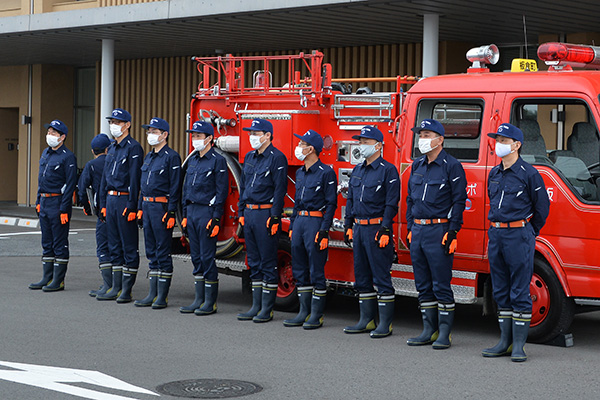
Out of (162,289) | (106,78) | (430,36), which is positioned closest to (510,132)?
(162,289)

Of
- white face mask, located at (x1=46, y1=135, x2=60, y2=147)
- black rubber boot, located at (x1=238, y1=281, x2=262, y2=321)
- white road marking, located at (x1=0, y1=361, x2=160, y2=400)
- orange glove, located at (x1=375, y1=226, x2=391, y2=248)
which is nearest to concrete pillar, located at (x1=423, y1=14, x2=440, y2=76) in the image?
white face mask, located at (x1=46, y1=135, x2=60, y2=147)

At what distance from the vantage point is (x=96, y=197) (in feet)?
38.3

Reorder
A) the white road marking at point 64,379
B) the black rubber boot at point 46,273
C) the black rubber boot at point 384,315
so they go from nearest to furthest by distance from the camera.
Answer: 1. the white road marking at point 64,379
2. the black rubber boot at point 384,315
3. the black rubber boot at point 46,273

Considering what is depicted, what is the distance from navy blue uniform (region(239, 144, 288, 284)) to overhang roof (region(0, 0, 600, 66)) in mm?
6010

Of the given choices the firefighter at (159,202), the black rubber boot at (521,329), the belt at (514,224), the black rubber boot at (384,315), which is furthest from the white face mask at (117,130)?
the black rubber boot at (521,329)

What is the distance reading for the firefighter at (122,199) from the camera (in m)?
11.0

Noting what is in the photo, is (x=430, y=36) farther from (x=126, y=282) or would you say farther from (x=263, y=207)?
(x=126, y=282)

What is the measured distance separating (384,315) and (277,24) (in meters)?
9.81

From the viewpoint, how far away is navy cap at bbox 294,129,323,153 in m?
9.62

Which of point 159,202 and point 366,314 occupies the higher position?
point 159,202

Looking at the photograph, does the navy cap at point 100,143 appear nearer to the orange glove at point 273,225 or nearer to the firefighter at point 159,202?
the firefighter at point 159,202

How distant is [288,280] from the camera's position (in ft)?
35.1

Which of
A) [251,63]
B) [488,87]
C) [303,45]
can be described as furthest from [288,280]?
[251,63]

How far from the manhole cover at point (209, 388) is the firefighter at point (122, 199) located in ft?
13.3
